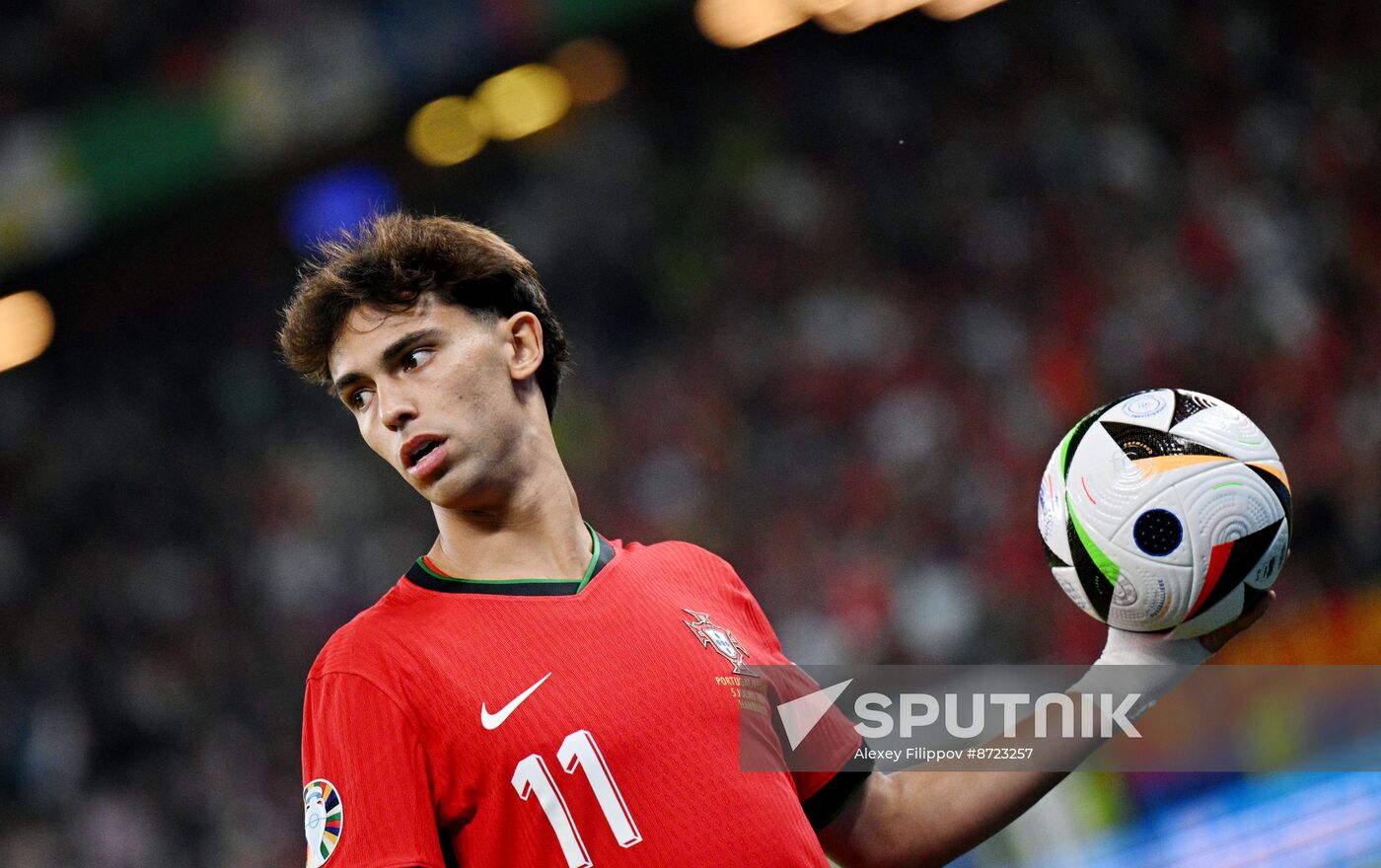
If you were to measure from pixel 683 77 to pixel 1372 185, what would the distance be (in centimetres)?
602

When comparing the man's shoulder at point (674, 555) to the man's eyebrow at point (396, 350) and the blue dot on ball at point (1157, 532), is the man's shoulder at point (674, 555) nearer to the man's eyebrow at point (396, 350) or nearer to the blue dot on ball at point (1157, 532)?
the man's eyebrow at point (396, 350)

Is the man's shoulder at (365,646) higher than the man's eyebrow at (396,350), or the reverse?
the man's eyebrow at (396,350)

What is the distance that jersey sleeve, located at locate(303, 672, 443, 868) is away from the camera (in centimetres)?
183

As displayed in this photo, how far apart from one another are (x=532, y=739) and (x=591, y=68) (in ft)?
36.9

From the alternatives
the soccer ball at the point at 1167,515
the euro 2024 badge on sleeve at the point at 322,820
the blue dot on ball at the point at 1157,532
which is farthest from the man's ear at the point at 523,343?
the blue dot on ball at the point at 1157,532

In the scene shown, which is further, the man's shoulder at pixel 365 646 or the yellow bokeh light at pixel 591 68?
the yellow bokeh light at pixel 591 68

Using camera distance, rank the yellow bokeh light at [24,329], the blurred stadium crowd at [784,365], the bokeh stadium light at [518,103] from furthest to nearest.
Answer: the bokeh stadium light at [518,103] < the yellow bokeh light at [24,329] < the blurred stadium crowd at [784,365]

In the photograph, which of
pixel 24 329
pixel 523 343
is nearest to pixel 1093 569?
pixel 523 343

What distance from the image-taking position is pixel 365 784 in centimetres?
186

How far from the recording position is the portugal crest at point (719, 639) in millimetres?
2229

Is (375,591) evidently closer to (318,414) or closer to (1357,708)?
(318,414)

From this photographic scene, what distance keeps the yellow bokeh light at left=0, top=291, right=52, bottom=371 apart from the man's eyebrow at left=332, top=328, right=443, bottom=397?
10.7 meters

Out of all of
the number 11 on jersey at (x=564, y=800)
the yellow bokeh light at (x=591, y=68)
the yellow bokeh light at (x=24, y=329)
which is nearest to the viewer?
the number 11 on jersey at (x=564, y=800)

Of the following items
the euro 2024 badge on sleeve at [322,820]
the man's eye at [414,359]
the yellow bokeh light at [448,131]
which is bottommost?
the euro 2024 badge on sleeve at [322,820]
